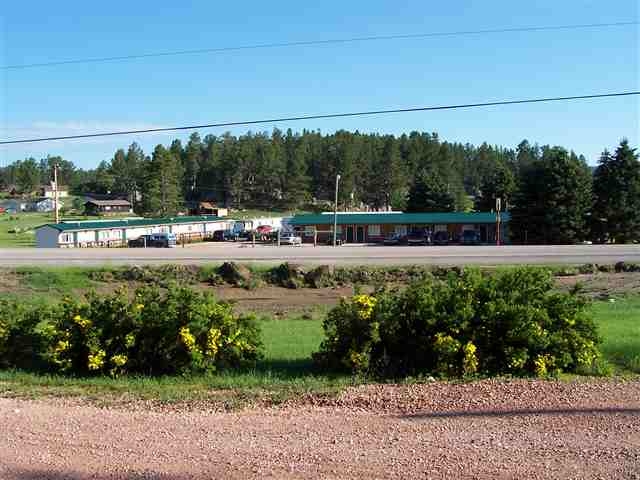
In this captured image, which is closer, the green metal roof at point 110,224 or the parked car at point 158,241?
the green metal roof at point 110,224

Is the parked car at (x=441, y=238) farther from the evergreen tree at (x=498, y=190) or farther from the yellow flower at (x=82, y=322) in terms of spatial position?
the yellow flower at (x=82, y=322)

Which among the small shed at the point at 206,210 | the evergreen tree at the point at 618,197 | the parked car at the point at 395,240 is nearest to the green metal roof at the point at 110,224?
the parked car at the point at 395,240

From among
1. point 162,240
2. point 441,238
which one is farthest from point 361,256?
point 162,240

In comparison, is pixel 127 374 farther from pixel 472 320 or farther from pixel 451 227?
pixel 451 227

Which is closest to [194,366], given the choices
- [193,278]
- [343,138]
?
[193,278]

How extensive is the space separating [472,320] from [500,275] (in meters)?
1.51

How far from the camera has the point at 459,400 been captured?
838 centimetres

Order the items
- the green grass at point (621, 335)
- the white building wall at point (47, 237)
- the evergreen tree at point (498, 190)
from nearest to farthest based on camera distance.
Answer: the green grass at point (621, 335) < the white building wall at point (47, 237) < the evergreen tree at point (498, 190)

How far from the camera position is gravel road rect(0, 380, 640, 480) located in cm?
626

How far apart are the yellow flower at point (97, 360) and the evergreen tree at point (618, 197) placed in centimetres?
6417

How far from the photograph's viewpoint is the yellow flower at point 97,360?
10.2m

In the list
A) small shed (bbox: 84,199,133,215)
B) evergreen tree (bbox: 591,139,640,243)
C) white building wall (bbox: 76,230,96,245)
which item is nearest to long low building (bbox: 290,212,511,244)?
evergreen tree (bbox: 591,139,640,243)

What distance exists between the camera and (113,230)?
75.4 m

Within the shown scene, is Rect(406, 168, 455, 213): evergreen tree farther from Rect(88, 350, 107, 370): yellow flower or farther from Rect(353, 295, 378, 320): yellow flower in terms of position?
Rect(88, 350, 107, 370): yellow flower
